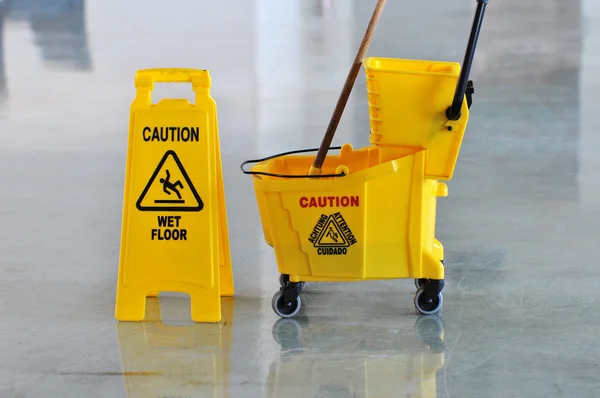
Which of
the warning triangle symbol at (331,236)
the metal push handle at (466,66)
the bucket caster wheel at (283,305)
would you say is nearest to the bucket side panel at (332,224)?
the warning triangle symbol at (331,236)

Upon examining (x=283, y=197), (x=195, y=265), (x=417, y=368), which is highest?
(x=283, y=197)

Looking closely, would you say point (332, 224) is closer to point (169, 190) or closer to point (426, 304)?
point (426, 304)

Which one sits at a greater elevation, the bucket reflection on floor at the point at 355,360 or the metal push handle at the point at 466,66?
the metal push handle at the point at 466,66

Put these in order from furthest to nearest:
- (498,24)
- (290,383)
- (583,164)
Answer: (498,24) → (583,164) → (290,383)

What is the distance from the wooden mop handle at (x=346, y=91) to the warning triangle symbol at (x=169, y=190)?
0.46 metres

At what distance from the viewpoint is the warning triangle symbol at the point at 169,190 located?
127 inches

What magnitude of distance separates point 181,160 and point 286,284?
59 cm

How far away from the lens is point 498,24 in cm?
944

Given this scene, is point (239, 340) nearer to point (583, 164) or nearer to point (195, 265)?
point (195, 265)

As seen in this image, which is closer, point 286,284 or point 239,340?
point 239,340

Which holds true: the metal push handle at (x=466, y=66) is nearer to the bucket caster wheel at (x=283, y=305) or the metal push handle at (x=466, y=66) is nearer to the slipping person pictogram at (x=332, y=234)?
the slipping person pictogram at (x=332, y=234)

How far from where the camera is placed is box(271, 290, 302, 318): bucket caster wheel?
3.28 metres

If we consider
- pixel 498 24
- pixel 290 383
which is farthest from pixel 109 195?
pixel 498 24

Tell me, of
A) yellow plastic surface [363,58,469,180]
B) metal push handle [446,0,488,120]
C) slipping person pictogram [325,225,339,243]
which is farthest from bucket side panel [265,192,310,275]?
metal push handle [446,0,488,120]
